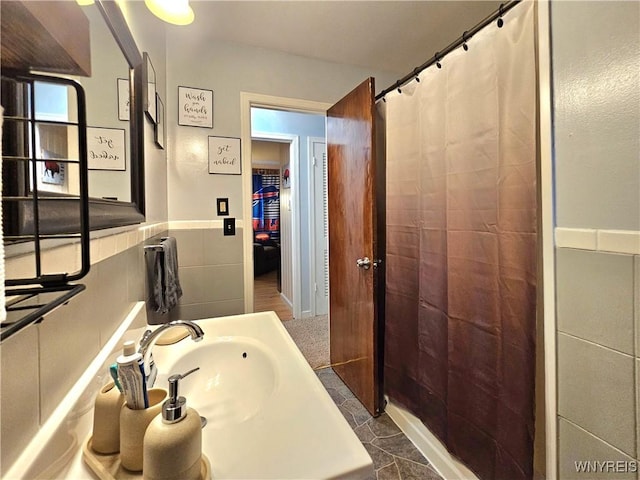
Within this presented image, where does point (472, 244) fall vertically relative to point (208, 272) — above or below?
above

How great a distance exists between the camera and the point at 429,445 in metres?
1.48

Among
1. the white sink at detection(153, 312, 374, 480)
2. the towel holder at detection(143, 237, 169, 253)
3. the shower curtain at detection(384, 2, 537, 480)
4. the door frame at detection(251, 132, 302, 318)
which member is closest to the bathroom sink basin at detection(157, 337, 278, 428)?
the white sink at detection(153, 312, 374, 480)

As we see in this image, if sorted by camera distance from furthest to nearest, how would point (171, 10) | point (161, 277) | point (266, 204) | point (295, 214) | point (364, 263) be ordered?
point (266, 204), point (295, 214), point (364, 263), point (161, 277), point (171, 10)

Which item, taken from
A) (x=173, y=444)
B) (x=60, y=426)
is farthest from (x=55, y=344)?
(x=173, y=444)

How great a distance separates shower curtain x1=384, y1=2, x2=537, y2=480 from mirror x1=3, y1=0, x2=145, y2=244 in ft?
3.89

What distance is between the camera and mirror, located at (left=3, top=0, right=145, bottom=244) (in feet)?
1.42

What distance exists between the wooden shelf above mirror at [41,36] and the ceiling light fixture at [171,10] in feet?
3.14

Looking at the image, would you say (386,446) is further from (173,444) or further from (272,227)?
(272,227)

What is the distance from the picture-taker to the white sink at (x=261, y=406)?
51 cm

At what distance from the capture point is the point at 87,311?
0.57 metres

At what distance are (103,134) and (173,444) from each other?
27.9 inches

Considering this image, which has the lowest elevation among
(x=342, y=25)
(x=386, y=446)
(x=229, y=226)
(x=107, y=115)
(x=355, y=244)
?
(x=386, y=446)

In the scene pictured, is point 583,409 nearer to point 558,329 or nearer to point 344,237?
point 558,329

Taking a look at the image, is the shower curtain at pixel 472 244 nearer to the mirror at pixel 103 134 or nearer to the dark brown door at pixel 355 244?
the dark brown door at pixel 355 244
